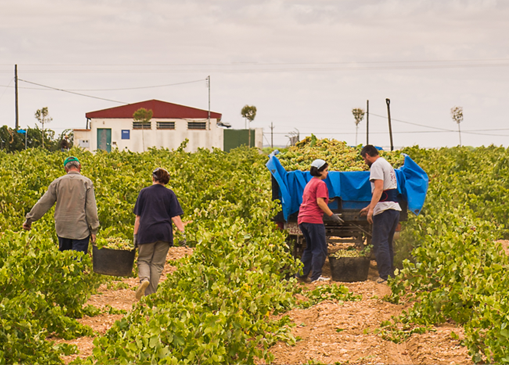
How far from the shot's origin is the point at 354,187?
27.9 feet

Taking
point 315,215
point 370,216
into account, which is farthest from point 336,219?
point 370,216

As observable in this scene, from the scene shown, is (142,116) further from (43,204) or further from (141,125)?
(43,204)

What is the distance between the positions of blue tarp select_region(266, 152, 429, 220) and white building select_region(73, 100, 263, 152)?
40.9 m

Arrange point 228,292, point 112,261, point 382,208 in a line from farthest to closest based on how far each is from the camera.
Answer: point 382,208, point 112,261, point 228,292

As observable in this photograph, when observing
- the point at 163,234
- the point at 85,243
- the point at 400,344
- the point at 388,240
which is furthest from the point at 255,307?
the point at 388,240

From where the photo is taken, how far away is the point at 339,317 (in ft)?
21.2

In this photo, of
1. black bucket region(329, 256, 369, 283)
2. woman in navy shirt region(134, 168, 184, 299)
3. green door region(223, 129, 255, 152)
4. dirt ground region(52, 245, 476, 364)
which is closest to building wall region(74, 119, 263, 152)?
green door region(223, 129, 255, 152)

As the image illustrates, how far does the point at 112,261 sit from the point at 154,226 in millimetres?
690

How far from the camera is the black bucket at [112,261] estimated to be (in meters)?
6.99

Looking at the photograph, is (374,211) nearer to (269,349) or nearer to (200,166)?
(269,349)

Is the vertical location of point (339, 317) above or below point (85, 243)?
below

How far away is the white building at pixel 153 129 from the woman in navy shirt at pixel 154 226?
42.4m

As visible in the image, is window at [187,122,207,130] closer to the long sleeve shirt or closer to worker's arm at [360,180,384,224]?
worker's arm at [360,180,384,224]

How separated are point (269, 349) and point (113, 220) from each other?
4829 mm
